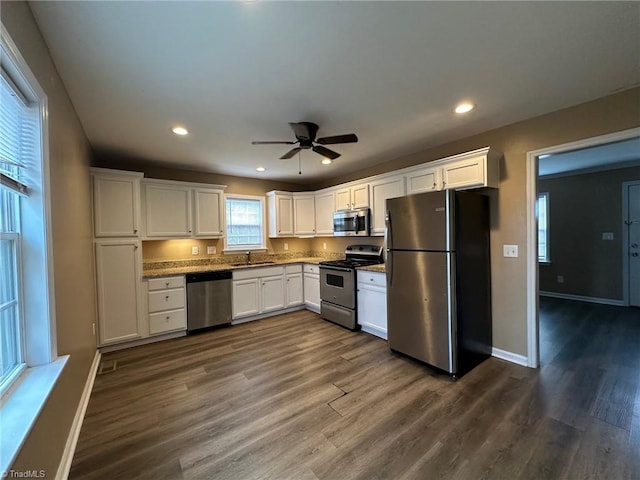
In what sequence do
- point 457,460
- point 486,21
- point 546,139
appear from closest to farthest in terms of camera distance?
point 486,21 < point 457,460 < point 546,139

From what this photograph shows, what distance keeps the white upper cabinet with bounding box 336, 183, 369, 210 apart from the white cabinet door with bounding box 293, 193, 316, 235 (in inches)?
29.5

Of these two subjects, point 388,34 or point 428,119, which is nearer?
point 388,34

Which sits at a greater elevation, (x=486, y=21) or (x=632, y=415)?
(x=486, y=21)

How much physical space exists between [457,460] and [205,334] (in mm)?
3331

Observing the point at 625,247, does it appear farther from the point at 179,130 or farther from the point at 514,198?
the point at 179,130

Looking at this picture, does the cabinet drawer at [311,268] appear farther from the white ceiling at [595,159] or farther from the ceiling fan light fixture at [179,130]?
the white ceiling at [595,159]

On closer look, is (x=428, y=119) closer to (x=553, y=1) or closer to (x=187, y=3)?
(x=553, y=1)

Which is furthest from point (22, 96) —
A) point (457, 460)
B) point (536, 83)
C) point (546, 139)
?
point (546, 139)

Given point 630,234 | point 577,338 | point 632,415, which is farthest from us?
point 630,234

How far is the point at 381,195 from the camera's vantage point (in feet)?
12.8

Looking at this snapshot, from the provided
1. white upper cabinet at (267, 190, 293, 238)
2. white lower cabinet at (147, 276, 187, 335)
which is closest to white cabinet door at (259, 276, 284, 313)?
white upper cabinet at (267, 190, 293, 238)

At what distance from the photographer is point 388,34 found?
156 cm

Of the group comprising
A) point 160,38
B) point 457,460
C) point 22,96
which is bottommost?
point 457,460

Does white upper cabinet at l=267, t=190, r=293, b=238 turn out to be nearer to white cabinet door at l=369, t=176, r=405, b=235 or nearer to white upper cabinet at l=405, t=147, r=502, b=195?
white cabinet door at l=369, t=176, r=405, b=235
